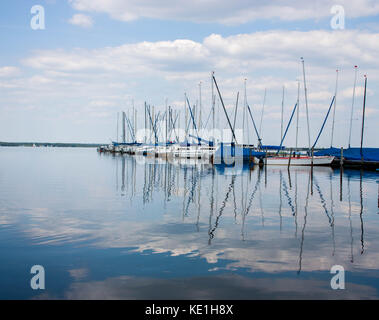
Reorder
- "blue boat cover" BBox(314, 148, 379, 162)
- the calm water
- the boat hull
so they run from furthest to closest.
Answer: the boat hull
"blue boat cover" BBox(314, 148, 379, 162)
the calm water

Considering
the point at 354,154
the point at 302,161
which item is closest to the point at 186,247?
the point at 302,161

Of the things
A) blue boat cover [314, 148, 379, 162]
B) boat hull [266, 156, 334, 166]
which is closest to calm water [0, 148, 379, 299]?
blue boat cover [314, 148, 379, 162]

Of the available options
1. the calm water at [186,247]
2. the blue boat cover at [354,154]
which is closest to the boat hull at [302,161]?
the blue boat cover at [354,154]

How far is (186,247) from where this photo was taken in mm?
15273

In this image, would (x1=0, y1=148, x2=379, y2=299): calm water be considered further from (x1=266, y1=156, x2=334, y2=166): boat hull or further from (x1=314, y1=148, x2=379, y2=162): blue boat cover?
(x1=266, y1=156, x2=334, y2=166): boat hull

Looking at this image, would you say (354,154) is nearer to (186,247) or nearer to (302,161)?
(302,161)

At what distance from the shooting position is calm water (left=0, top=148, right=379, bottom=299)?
36.0ft

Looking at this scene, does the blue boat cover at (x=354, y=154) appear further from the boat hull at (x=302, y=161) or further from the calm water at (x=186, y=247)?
the calm water at (x=186, y=247)

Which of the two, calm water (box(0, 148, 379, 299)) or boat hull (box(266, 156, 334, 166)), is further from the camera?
boat hull (box(266, 156, 334, 166))

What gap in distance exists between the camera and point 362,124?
69062 millimetres

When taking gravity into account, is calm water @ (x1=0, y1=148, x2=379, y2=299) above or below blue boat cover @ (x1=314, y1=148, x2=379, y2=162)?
below

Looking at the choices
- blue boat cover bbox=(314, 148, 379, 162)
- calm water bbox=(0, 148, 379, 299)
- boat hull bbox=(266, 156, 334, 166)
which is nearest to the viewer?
calm water bbox=(0, 148, 379, 299)
